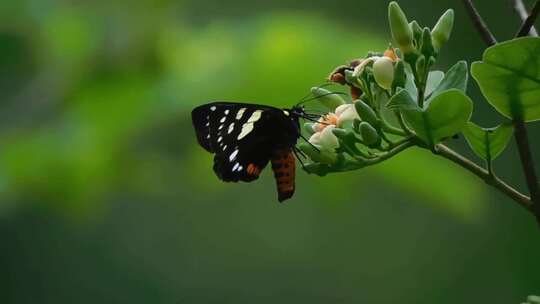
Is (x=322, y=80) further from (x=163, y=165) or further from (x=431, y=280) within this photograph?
(x=431, y=280)

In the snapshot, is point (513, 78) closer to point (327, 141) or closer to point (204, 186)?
point (327, 141)

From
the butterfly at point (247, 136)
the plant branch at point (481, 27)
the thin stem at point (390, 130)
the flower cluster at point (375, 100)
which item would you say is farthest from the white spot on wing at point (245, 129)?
the plant branch at point (481, 27)

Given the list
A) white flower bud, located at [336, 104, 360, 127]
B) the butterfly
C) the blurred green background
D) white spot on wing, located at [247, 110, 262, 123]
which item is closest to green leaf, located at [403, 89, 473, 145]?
white flower bud, located at [336, 104, 360, 127]

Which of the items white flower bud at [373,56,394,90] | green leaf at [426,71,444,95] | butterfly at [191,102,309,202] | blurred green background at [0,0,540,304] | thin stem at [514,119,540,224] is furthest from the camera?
blurred green background at [0,0,540,304]

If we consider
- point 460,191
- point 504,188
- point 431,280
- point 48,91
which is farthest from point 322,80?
point 431,280

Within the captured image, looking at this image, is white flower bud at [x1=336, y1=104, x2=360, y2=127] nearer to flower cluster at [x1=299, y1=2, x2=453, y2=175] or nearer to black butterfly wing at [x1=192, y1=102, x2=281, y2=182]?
flower cluster at [x1=299, y1=2, x2=453, y2=175]
